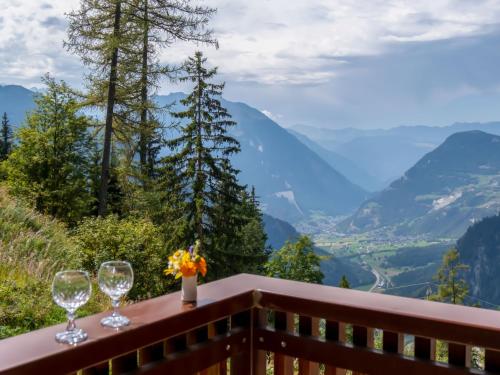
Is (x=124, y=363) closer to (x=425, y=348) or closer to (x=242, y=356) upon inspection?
(x=242, y=356)

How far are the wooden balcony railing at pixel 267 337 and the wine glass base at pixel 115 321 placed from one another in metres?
0.03

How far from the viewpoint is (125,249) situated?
982cm

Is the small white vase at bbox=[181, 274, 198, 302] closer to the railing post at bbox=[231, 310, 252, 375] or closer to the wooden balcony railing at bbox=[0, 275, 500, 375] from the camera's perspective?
the wooden balcony railing at bbox=[0, 275, 500, 375]

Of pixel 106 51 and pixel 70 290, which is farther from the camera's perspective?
pixel 106 51

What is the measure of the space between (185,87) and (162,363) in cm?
1791

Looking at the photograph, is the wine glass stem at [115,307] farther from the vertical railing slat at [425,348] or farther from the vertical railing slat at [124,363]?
the vertical railing slat at [425,348]

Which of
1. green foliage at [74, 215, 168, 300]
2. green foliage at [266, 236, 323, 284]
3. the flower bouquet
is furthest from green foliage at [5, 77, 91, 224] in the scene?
the flower bouquet

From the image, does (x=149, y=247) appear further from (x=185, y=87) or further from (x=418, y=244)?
(x=418, y=244)

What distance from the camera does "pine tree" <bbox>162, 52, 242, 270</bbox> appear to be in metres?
18.9

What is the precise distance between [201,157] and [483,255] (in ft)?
360

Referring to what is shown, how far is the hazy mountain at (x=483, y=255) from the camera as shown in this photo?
113500mm

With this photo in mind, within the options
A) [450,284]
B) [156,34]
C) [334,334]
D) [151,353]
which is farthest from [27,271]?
[450,284]

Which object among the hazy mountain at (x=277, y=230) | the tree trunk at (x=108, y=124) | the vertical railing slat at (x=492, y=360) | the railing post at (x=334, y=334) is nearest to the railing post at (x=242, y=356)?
the railing post at (x=334, y=334)

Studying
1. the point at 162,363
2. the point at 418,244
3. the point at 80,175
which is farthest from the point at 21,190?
the point at 418,244
